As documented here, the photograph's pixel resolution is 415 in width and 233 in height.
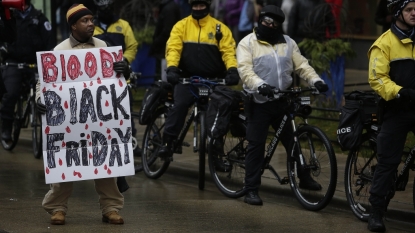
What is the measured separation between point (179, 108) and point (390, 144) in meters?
3.16

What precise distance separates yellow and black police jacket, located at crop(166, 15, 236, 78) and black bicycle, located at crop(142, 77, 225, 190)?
19 cm

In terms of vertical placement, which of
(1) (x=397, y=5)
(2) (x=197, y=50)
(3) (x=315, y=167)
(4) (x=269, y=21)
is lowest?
(3) (x=315, y=167)

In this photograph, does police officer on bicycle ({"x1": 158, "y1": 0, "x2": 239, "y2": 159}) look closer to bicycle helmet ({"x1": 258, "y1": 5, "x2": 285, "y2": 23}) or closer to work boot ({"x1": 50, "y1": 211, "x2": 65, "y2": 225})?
bicycle helmet ({"x1": 258, "y1": 5, "x2": 285, "y2": 23})

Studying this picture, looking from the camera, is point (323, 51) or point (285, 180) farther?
point (323, 51)

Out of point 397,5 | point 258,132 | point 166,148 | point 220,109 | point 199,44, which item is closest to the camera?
point 397,5

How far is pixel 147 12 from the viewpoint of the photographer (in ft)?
63.0

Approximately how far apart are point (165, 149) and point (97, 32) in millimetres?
1995

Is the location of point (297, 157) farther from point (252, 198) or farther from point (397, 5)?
point (397, 5)

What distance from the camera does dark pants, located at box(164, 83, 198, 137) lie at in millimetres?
10914

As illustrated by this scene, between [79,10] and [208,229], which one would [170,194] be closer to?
[208,229]

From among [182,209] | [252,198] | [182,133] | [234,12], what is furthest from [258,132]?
[234,12]

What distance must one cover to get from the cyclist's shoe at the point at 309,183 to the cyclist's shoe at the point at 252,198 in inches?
18.4

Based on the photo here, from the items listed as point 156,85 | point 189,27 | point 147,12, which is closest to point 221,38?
point 189,27

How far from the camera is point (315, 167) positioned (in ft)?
31.3
